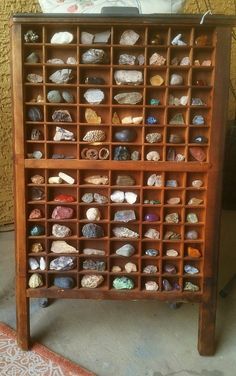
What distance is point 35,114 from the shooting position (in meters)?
1.01

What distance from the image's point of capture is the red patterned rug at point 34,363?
41.5 inches

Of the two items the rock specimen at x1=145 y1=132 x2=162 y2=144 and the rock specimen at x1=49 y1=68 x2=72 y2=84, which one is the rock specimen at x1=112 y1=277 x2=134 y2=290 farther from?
the rock specimen at x1=49 y1=68 x2=72 y2=84

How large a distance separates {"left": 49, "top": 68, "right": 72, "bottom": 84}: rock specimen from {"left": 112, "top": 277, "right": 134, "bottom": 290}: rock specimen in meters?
0.56

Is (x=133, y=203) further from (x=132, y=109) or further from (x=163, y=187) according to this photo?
(x=132, y=109)

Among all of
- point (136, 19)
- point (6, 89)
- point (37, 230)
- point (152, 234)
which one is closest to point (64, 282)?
point (37, 230)

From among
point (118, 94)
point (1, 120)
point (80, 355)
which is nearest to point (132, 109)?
point (118, 94)

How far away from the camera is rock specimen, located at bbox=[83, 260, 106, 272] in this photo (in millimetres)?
1087

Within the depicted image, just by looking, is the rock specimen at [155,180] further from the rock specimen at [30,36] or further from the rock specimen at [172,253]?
the rock specimen at [30,36]

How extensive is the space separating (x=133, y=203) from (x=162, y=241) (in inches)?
5.2

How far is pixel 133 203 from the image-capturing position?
1047mm

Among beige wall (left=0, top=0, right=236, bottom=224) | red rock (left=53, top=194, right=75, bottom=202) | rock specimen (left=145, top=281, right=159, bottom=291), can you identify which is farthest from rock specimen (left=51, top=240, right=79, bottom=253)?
beige wall (left=0, top=0, right=236, bottom=224)

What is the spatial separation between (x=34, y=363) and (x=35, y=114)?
2.28ft

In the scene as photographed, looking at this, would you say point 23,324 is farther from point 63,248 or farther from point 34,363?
point 63,248

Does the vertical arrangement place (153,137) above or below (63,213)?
above
